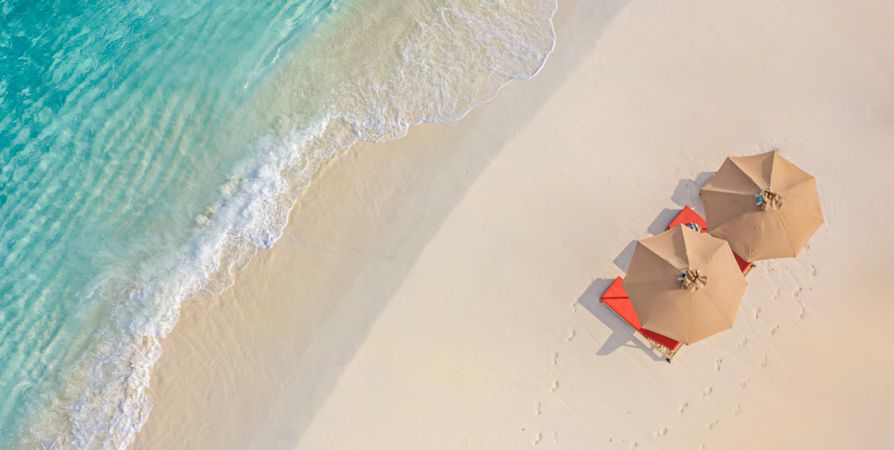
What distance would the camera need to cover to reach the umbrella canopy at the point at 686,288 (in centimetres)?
918

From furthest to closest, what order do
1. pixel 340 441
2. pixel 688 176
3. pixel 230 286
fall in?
pixel 688 176 → pixel 230 286 → pixel 340 441

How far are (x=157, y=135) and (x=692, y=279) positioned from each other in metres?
10.2

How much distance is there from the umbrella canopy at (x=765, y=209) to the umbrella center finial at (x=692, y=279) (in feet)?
4.52

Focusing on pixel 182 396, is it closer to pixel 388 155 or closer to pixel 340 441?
pixel 340 441

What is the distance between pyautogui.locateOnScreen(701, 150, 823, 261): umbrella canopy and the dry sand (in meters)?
1.00

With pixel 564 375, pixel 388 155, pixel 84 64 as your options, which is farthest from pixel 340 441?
pixel 84 64

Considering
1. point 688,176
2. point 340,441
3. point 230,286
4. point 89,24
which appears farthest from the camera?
point 89,24

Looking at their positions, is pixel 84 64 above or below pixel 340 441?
above

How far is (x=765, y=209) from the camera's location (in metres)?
9.70

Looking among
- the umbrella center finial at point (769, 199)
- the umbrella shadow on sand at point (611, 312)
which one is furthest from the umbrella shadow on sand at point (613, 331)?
the umbrella center finial at point (769, 199)

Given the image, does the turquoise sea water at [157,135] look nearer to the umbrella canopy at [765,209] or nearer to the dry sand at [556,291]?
the dry sand at [556,291]

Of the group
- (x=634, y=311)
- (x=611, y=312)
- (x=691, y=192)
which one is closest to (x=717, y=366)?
(x=634, y=311)

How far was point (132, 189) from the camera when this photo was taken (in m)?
11.1

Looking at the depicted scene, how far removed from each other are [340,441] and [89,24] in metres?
9.94
